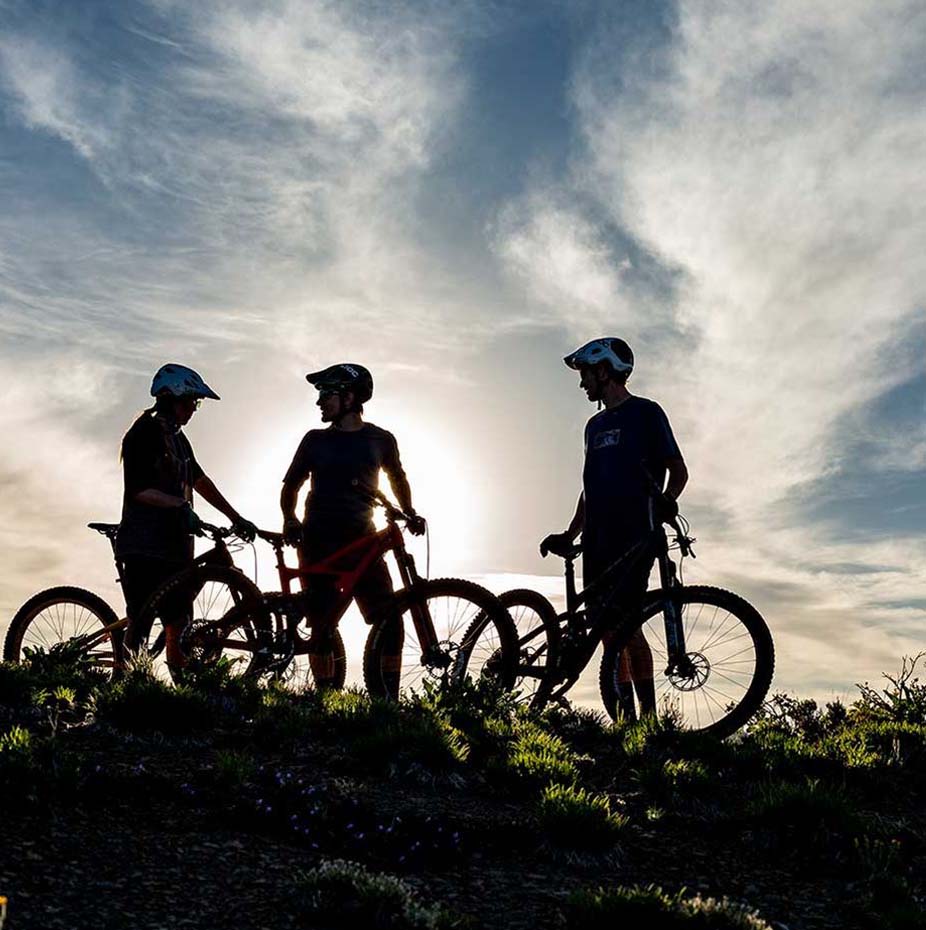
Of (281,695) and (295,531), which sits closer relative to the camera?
(281,695)

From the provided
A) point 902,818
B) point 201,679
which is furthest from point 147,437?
point 902,818

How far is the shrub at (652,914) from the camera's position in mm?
4969

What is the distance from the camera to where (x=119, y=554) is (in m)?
10.2

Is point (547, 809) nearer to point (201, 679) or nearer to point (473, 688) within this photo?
point (473, 688)

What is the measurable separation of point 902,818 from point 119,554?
7.12 meters

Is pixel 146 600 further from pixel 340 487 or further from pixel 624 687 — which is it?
pixel 624 687

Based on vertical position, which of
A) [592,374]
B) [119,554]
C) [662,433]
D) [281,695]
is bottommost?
[281,695]

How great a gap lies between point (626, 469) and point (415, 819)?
448cm

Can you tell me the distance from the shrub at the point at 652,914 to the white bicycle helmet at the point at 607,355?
5891mm

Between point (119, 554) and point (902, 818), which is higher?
point (119, 554)

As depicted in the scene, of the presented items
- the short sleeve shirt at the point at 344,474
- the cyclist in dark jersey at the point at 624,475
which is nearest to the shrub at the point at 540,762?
the cyclist in dark jersey at the point at 624,475

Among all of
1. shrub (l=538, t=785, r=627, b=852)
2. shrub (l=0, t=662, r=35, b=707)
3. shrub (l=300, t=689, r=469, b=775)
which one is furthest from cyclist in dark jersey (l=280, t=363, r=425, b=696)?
shrub (l=538, t=785, r=627, b=852)

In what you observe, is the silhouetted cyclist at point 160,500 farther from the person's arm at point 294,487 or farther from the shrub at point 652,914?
the shrub at point 652,914

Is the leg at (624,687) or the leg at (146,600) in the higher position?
the leg at (146,600)
